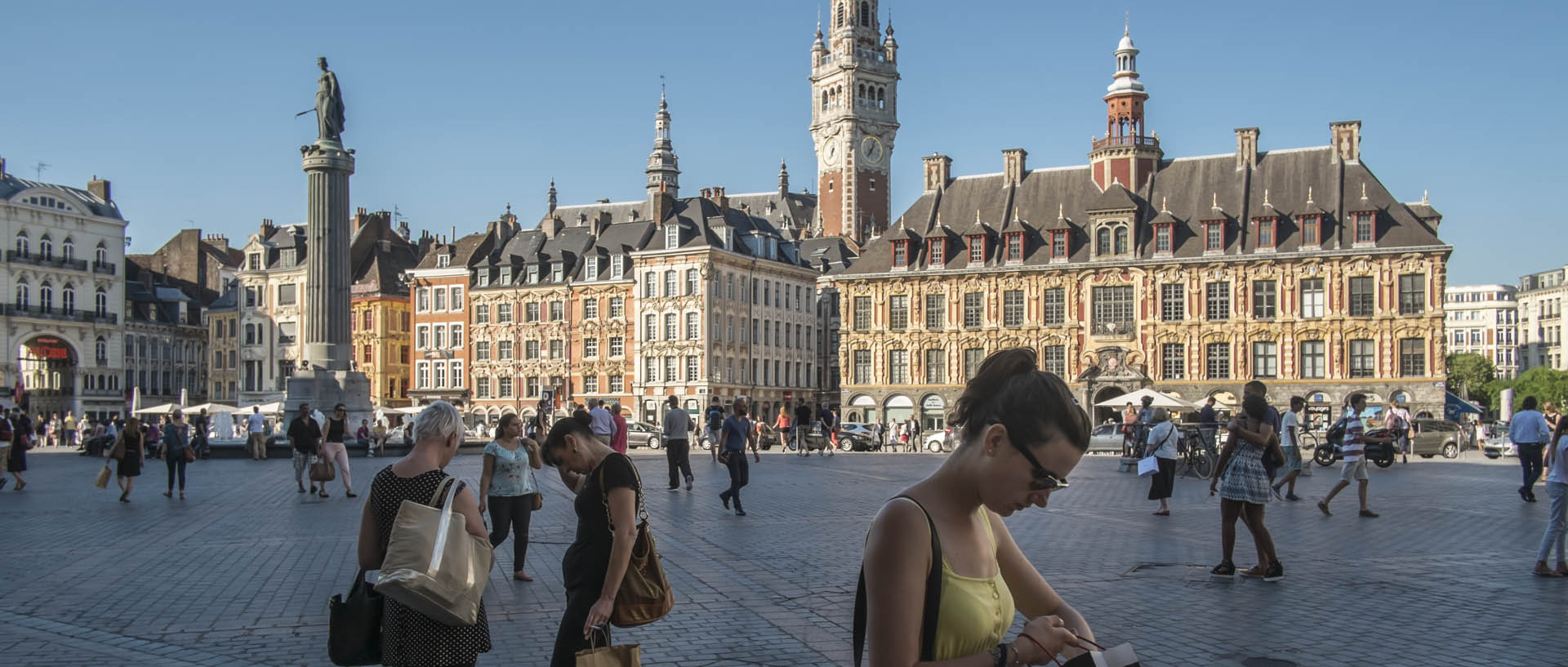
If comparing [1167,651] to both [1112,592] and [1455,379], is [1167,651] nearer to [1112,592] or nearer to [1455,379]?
[1112,592]

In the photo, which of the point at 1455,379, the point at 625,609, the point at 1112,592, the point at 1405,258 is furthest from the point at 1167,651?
the point at 1455,379

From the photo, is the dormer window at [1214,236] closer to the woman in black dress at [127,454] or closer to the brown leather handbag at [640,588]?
the woman in black dress at [127,454]

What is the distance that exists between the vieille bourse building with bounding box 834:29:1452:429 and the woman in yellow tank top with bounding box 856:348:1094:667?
185ft

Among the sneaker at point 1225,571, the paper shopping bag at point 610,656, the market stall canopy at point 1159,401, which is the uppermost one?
the paper shopping bag at point 610,656

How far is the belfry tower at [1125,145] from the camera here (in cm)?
6106

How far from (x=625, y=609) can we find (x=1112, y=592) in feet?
18.4

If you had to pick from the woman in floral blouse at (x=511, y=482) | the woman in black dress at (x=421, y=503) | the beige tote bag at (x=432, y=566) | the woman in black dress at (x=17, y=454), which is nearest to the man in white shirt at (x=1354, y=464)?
the woman in floral blouse at (x=511, y=482)

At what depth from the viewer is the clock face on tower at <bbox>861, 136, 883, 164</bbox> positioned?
10731 cm

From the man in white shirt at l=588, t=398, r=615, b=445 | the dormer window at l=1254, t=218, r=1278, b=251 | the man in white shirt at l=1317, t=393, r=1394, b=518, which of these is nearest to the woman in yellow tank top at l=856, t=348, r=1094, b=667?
the man in white shirt at l=1317, t=393, r=1394, b=518

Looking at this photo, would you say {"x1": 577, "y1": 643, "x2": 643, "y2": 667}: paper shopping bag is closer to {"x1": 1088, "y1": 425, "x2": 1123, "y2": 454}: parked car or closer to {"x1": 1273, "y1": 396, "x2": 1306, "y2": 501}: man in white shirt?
{"x1": 1273, "y1": 396, "x2": 1306, "y2": 501}: man in white shirt

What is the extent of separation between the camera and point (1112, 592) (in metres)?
10.2

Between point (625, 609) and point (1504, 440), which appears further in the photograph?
point (1504, 440)

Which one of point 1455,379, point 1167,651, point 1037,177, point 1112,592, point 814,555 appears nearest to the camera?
point 1167,651

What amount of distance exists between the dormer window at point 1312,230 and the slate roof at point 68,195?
215ft
